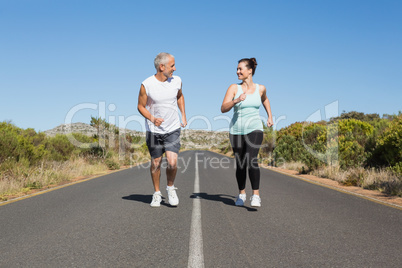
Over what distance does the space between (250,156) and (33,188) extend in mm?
6925

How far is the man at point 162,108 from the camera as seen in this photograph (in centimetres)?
568

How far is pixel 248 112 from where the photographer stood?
227 inches

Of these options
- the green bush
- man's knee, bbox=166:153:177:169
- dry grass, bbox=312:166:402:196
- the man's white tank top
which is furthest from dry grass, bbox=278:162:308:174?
the man's white tank top

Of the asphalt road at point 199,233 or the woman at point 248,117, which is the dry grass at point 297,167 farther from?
the woman at point 248,117

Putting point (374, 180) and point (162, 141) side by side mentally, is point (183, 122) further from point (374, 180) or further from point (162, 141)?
point (374, 180)

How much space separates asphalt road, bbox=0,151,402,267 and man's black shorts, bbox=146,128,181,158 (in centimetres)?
105

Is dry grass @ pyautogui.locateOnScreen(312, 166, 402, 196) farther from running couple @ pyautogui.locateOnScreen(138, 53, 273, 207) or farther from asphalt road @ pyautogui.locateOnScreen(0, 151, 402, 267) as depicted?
running couple @ pyautogui.locateOnScreen(138, 53, 273, 207)

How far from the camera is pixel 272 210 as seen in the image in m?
6.12

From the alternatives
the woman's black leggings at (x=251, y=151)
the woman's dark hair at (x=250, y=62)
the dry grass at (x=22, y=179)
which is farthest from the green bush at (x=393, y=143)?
the dry grass at (x=22, y=179)

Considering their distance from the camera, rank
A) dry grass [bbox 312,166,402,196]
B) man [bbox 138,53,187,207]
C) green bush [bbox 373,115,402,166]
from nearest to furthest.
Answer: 1. man [bbox 138,53,187,207]
2. dry grass [bbox 312,166,402,196]
3. green bush [bbox 373,115,402,166]

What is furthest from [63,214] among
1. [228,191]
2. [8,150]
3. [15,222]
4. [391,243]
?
[8,150]

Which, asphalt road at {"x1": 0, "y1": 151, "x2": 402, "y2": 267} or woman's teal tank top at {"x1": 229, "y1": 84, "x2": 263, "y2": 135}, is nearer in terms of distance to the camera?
asphalt road at {"x1": 0, "y1": 151, "x2": 402, "y2": 267}

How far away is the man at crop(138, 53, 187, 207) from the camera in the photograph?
18.6ft

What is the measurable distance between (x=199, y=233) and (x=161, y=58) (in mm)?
2896
